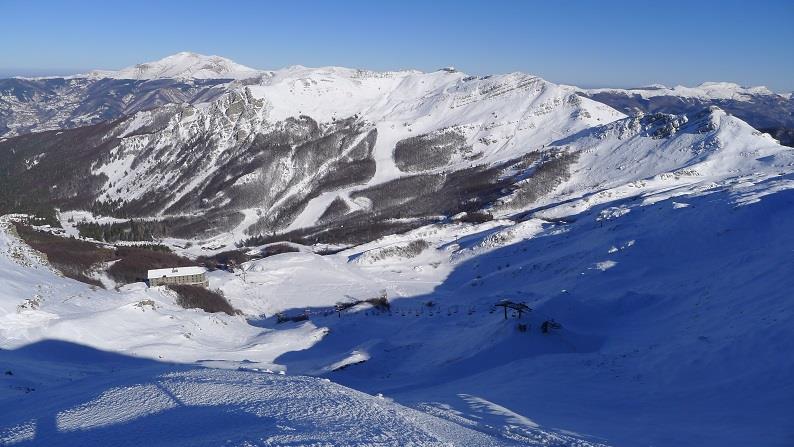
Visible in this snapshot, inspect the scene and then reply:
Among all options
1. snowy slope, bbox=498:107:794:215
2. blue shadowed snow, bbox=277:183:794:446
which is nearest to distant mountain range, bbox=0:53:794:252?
snowy slope, bbox=498:107:794:215

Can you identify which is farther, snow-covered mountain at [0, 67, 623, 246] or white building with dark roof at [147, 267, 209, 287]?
snow-covered mountain at [0, 67, 623, 246]

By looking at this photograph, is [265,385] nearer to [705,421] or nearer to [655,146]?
[705,421]

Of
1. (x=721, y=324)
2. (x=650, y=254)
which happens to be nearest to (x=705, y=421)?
(x=721, y=324)

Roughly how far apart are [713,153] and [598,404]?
116 meters

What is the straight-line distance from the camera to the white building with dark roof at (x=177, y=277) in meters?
65.9

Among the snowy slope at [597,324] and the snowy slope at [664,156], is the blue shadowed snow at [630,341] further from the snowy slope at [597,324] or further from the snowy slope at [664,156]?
the snowy slope at [664,156]

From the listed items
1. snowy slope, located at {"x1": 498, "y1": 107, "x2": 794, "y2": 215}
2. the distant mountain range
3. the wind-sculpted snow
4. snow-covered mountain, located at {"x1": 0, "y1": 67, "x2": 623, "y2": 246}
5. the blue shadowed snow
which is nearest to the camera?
the wind-sculpted snow

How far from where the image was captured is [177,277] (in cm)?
6662

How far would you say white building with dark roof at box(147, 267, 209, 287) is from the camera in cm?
6588

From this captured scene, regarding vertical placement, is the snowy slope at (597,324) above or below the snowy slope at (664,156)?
below

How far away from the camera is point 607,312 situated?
40094 millimetres

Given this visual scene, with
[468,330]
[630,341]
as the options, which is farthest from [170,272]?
[630,341]

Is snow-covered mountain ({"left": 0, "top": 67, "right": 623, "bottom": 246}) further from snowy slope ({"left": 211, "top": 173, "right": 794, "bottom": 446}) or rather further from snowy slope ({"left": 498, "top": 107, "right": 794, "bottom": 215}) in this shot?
snowy slope ({"left": 211, "top": 173, "right": 794, "bottom": 446})

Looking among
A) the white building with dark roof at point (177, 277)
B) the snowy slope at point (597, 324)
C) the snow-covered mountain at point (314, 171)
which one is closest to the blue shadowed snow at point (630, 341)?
the snowy slope at point (597, 324)
